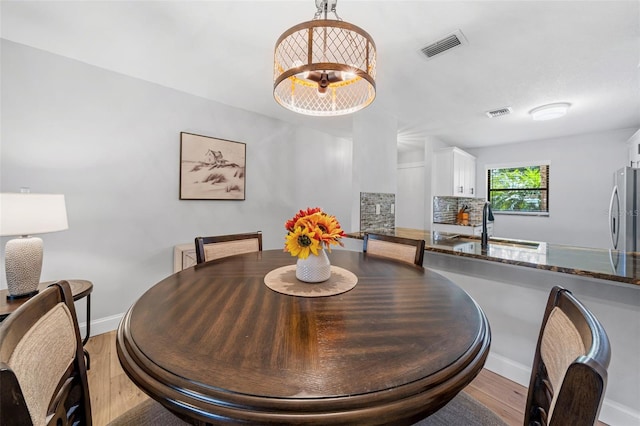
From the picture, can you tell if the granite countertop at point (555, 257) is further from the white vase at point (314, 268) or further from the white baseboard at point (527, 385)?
the white vase at point (314, 268)

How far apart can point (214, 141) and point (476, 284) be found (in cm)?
287

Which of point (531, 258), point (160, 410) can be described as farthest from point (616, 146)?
point (160, 410)

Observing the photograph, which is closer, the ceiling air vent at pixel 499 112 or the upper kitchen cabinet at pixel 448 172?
the ceiling air vent at pixel 499 112

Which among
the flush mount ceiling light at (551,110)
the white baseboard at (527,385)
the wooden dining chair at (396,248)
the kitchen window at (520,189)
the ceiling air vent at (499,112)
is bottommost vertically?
the white baseboard at (527,385)

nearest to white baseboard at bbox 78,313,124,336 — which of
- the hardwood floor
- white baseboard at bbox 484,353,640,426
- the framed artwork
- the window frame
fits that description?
the hardwood floor

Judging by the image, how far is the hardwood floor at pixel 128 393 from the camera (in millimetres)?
1531

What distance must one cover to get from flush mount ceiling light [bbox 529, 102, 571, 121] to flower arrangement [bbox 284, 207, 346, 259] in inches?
127

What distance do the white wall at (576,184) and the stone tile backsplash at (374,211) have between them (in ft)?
10.3

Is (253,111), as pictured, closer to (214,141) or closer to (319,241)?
(214,141)

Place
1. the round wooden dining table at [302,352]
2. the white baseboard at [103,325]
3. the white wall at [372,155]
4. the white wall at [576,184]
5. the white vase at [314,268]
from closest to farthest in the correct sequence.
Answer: the round wooden dining table at [302,352] → the white vase at [314,268] → the white baseboard at [103,325] → the white wall at [372,155] → the white wall at [576,184]

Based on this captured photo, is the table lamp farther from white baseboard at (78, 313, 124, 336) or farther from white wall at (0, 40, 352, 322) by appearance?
white baseboard at (78, 313, 124, 336)

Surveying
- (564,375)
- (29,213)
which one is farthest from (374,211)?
(29,213)

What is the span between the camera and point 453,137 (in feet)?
14.7

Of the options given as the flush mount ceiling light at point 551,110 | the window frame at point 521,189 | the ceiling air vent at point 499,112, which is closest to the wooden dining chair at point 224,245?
the ceiling air vent at point 499,112
